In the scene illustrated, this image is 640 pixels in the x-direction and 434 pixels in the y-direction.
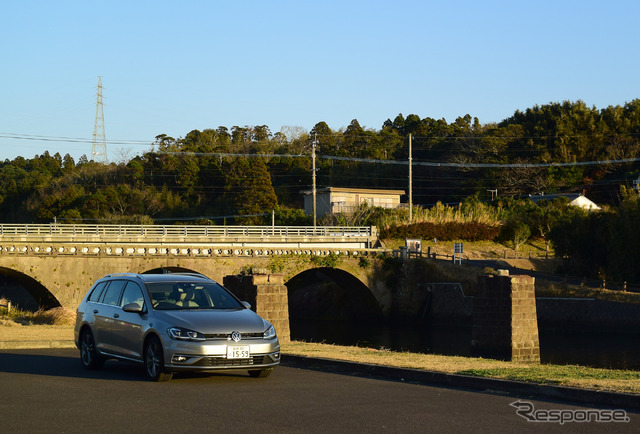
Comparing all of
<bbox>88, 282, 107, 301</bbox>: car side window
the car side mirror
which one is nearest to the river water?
<bbox>88, 282, 107, 301</bbox>: car side window

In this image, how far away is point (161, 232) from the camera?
54062 millimetres

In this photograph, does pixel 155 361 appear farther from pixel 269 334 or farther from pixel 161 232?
pixel 161 232

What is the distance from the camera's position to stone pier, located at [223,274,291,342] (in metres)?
21.5

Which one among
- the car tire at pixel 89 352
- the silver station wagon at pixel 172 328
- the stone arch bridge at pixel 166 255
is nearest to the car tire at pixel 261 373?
the silver station wagon at pixel 172 328

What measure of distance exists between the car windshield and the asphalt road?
1251 mm

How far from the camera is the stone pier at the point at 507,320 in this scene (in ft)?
87.8

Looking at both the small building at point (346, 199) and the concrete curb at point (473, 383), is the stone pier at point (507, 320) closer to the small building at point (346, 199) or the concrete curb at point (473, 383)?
the concrete curb at point (473, 383)

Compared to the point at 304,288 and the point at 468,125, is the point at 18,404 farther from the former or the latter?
the point at 468,125

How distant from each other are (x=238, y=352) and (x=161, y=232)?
42.3 meters

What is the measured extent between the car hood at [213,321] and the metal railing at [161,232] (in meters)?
34.5

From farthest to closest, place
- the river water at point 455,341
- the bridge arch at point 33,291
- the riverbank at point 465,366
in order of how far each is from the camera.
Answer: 1. the bridge arch at point 33,291
2. the river water at point 455,341
3. the riverbank at point 465,366

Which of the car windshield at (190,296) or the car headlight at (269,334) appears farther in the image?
the car windshield at (190,296)

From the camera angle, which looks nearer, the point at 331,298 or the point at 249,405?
the point at 249,405

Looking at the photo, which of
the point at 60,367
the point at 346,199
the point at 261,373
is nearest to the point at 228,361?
the point at 261,373
